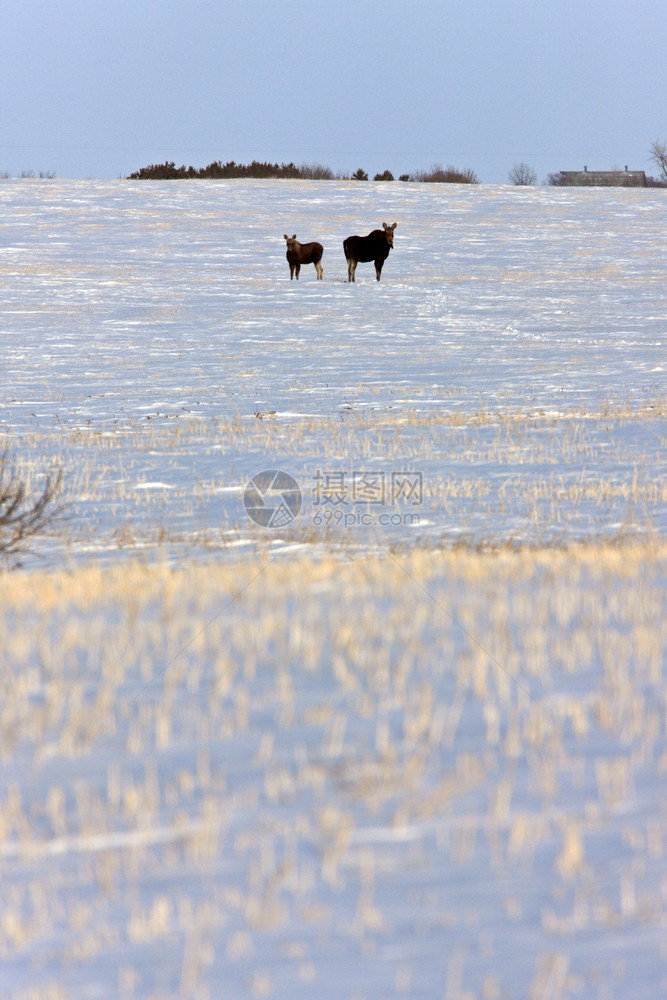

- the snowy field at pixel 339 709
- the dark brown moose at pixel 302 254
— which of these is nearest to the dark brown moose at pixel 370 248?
the dark brown moose at pixel 302 254

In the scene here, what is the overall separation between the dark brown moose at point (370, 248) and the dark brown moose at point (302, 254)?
3.35 feet

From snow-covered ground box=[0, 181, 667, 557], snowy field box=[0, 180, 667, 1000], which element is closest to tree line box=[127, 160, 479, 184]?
snow-covered ground box=[0, 181, 667, 557]

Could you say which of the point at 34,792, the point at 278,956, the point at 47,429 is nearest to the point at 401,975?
the point at 278,956

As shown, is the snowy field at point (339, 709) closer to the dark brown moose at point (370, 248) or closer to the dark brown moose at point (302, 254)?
the dark brown moose at point (370, 248)

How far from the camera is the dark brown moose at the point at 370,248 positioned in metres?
29.8

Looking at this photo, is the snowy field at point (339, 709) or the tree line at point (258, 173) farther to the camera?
the tree line at point (258, 173)

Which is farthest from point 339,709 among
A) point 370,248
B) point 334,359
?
point 370,248

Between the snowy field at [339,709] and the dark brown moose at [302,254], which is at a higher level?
Result: the dark brown moose at [302,254]

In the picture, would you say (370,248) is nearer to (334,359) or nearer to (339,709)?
(334,359)

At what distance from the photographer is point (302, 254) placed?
3077 centimetres

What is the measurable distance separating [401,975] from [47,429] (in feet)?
45.4

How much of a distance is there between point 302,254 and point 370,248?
2.21 meters

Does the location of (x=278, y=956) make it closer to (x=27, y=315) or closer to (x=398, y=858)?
(x=398, y=858)

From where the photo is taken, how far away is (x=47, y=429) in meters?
15.7
